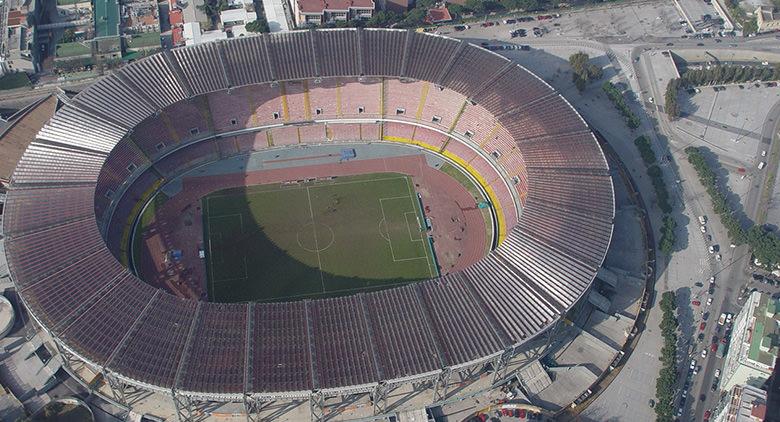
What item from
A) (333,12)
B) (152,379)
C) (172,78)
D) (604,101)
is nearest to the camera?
(152,379)

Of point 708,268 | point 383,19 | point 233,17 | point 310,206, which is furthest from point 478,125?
point 233,17

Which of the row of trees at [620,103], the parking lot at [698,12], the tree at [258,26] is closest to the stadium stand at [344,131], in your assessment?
the tree at [258,26]

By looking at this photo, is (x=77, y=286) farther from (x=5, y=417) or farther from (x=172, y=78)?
(x=172, y=78)

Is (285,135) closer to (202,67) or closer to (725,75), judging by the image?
(202,67)

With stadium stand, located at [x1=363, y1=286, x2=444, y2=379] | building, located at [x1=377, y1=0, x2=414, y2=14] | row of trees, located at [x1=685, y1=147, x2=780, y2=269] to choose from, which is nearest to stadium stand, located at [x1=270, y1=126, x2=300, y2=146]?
stadium stand, located at [x1=363, y1=286, x2=444, y2=379]

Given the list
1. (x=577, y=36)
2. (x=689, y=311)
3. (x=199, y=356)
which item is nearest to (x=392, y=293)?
(x=199, y=356)

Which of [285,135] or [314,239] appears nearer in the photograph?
[314,239]
